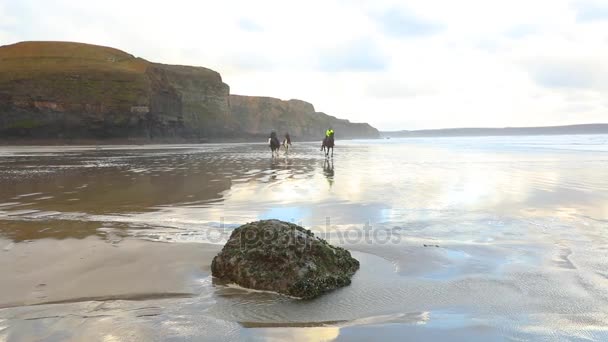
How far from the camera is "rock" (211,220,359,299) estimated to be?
14.9 feet

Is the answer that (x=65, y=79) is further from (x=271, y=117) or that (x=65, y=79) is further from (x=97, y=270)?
(x=271, y=117)

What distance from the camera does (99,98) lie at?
6494 cm

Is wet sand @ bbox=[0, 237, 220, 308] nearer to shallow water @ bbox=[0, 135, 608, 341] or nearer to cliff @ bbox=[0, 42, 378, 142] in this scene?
shallow water @ bbox=[0, 135, 608, 341]

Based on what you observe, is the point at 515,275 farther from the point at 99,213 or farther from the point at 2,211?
the point at 2,211

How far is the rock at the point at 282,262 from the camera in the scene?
455 centimetres

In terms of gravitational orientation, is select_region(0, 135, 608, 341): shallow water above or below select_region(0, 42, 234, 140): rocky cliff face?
below

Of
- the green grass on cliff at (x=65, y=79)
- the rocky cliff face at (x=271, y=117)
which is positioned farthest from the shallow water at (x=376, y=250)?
the rocky cliff face at (x=271, y=117)

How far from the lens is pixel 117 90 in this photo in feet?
223

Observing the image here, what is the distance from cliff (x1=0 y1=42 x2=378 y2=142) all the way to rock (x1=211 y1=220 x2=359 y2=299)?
63980 mm

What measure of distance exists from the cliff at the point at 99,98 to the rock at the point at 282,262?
64.0 meters

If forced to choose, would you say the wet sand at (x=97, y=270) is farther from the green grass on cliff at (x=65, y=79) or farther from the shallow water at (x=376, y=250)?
the green grass on cliff at (x=65, y=79)

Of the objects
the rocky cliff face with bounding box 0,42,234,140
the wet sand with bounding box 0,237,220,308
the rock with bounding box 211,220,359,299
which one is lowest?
the wet sand with bounding box 0,237,220,308

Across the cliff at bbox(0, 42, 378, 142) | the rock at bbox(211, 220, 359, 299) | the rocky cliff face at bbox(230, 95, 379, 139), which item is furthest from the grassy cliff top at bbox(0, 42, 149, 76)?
the rock at bbox(211, 220, 359, 299)

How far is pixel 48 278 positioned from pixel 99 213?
14.1 feet
